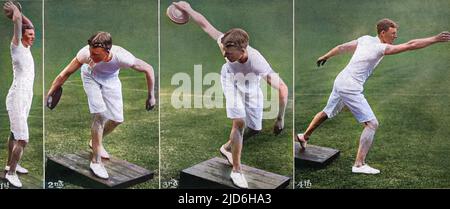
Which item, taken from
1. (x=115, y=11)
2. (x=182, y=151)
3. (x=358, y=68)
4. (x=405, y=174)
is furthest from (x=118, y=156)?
(x=405, y=174)

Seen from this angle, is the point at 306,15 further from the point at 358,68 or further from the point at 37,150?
the point at 37,150

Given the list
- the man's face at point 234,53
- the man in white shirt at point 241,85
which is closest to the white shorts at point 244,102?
the man in white shirt at point 241,85

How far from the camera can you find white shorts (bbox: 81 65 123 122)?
5184mm

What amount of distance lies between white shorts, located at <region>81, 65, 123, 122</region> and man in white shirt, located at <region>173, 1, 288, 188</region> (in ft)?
3.58

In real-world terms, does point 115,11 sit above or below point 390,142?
above

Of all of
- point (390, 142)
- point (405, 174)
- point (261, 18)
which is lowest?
point (405, 174)

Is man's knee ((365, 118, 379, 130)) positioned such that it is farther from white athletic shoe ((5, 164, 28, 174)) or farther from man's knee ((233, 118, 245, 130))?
white athletic shoe ((5, 164, 28, 174))

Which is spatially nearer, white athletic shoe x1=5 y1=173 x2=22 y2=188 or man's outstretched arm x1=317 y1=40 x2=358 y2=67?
man's outstretched arm x1=317 y1=40 x2=358 y2=67

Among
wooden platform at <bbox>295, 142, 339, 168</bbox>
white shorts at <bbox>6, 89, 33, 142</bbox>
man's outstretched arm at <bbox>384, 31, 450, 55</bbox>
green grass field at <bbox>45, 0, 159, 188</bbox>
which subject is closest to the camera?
man's outstretched arm at <bbox>384, 31, 450, 55</bbox>

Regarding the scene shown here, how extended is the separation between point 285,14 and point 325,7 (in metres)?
0.41

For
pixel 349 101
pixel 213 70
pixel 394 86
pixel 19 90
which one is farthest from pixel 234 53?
pixel 19 90

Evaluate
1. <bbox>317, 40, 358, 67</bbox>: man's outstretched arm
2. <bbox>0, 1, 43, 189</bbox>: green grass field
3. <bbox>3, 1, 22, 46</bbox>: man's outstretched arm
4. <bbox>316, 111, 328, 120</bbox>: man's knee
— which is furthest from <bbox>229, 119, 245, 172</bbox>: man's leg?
<bbox>3, 1, 22, 46</bbox>: man's outstretched arm

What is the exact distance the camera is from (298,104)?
5.06 meters

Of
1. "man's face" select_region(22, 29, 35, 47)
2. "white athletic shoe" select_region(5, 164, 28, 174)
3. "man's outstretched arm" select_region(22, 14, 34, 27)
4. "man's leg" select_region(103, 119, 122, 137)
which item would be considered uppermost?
"man's outstretched arm" select_region(22, 14, 34, 27)
